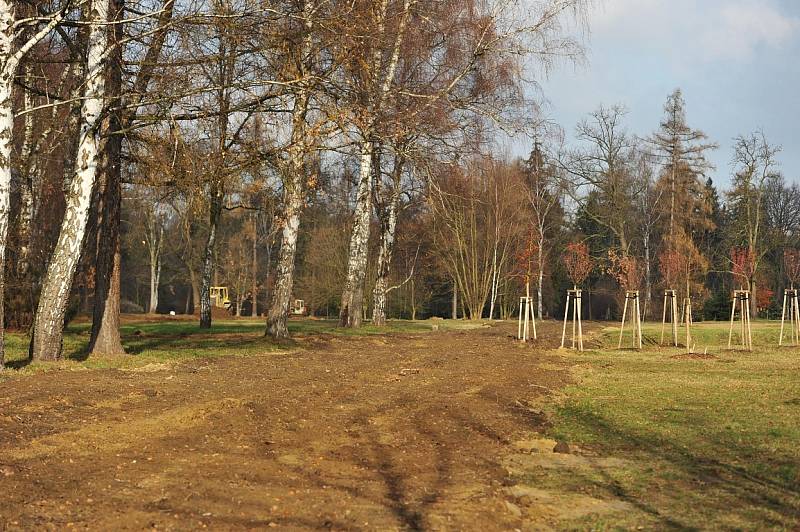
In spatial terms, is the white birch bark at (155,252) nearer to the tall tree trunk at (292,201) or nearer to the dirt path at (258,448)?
the tall tree trunk at (292,201)

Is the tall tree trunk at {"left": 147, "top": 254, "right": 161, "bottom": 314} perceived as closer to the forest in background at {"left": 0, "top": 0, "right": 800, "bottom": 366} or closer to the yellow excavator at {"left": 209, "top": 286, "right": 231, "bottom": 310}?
the yellow excavator at {"left": 209, "top": 286, "right": 231, "bottom": 310}

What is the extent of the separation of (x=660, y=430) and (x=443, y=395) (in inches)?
116

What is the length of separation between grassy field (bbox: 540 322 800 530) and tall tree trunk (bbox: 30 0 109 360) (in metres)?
7.52

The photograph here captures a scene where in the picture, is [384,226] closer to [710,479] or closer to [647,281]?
[647,281]

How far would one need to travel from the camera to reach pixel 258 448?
6.53 metres

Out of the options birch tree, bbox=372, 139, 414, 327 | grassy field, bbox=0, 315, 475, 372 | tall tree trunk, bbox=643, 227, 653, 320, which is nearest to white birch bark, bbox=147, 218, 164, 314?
birch tree, bbox=372, 139, 414, 327

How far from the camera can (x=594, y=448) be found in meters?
7.18

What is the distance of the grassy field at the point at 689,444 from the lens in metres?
5.11

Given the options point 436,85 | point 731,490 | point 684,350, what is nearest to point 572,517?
point 731,490

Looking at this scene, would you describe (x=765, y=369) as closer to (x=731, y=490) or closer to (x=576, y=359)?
(x=576, y=359)

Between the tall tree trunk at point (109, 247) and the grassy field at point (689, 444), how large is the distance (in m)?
7.80

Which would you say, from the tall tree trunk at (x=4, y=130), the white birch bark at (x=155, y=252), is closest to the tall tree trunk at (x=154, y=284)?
the white birch bark at (x=155, y=252)

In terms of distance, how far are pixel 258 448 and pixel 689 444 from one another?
13.2 ft

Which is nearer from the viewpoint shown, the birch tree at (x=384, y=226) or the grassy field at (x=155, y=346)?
the grassy field at (x=155, y=346)
